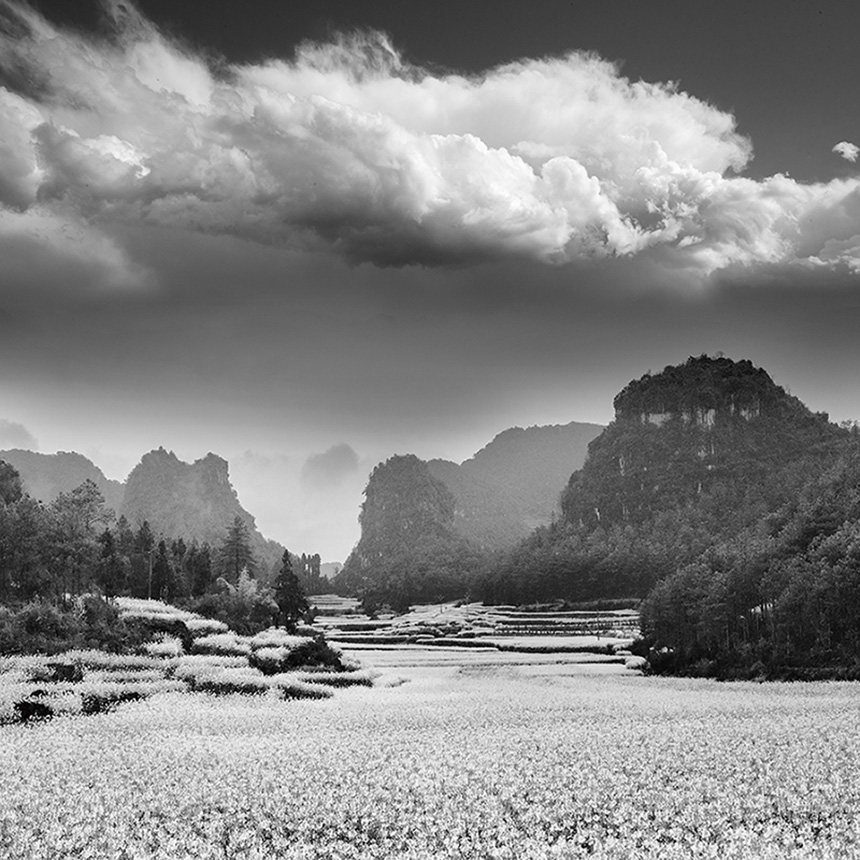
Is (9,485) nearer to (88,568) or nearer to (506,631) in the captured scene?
(88,568)

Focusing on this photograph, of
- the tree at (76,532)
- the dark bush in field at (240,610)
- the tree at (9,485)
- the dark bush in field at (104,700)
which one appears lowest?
the dark bush in field at (240,610)

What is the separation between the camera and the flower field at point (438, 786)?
12.4 meters

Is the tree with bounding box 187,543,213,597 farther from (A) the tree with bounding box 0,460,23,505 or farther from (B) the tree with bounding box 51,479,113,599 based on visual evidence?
(A) the tree with bounding box 0,460,23,505

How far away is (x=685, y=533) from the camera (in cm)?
15550

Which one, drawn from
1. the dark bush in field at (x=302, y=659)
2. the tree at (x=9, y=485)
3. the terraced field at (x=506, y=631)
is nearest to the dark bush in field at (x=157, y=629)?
the dark bush in field at (x=302, y=659)

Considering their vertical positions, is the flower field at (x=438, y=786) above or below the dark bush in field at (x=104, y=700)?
above

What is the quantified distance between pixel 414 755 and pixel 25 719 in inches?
618

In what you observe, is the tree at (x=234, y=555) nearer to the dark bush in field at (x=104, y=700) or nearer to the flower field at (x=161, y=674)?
the flower field at (x=161, y=674)

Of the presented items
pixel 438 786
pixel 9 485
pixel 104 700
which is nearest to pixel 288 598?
pixel 9 485

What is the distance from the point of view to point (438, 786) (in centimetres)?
1513

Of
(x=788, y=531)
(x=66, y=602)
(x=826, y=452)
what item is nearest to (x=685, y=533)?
(x=826, y=452)

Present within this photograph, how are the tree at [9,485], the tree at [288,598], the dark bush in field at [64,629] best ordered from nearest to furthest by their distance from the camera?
1. the dark bush in field at [64,629]
2. the tree at [288,598]
3. the tree at [9,485]

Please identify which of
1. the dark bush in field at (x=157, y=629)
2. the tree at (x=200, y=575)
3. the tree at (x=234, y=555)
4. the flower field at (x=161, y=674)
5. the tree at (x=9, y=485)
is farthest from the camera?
the tree at (x=234, y=555)

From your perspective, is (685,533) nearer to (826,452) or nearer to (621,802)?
(826,452)
